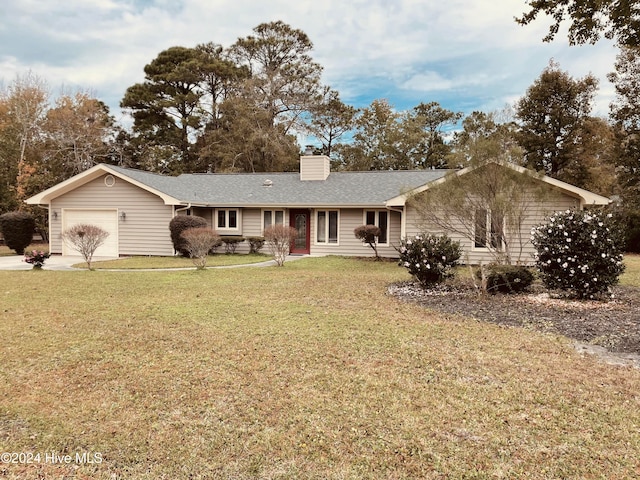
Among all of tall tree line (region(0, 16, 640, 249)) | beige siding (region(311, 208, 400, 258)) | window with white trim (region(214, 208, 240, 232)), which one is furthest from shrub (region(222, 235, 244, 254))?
tall tree line (region(0, 16, 640, 249))

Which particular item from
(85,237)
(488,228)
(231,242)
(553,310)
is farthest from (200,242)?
(553,310)

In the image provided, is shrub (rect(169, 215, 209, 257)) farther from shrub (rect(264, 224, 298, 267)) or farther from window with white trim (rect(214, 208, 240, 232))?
shrub (rect(264, 224, 298, 267))

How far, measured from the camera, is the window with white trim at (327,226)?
17.8 m

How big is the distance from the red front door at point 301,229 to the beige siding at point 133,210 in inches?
196

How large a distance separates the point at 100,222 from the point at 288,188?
8080 mm

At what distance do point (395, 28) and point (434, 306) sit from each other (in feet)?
31.5

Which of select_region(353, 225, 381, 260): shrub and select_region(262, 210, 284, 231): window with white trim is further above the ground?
select_region(262, 210, 284, 231): window with white trim

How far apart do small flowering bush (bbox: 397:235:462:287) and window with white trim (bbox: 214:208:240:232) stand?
10.3 metres

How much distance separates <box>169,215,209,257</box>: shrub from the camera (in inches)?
640

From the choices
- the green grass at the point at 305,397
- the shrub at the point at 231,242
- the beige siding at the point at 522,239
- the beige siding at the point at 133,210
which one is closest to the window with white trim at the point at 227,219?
the shrub at the point at 231,242

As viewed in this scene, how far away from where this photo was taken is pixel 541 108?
2506 centimetres

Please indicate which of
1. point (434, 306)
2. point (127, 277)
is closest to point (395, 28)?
point (434, 306)

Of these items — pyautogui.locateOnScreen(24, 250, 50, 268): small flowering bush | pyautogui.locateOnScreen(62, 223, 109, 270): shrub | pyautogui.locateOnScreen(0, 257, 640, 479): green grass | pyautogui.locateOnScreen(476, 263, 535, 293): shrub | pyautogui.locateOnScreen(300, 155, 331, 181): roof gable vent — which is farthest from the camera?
pyautogui.locateOnScreen(300, 155, 331, 181): roof gable vent

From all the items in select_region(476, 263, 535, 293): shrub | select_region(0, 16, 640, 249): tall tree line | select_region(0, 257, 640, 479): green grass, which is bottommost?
select_region(0, 257, 640, 479): green grass
